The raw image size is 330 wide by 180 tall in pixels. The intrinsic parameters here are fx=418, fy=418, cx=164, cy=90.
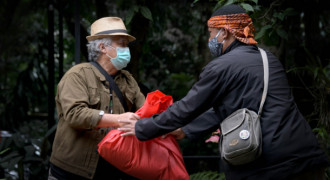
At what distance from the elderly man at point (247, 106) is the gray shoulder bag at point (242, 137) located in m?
0.06

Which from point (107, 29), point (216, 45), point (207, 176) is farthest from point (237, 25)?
point (207, 176)

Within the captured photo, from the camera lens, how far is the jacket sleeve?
Answer: 2521 millimetres

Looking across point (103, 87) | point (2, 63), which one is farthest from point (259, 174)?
point (2, 63)

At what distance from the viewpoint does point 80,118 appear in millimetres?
2727

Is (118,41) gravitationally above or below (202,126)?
above

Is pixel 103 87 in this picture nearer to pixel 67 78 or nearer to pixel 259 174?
pixel 67 78

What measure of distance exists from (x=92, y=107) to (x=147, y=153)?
502mm

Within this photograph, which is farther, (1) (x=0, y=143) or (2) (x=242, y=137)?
(1) (x=0, y=143)

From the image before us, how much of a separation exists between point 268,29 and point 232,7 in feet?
4.82

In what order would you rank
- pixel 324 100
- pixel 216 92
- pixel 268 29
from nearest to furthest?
pixel 216 92 → pixel 268 29 → pixel 324 100

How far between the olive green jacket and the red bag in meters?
0.15

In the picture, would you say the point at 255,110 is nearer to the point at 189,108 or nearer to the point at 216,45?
the point at 189,108

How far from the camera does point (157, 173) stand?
2863mm

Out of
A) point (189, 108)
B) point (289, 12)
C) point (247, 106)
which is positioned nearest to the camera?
point (247, 106)
